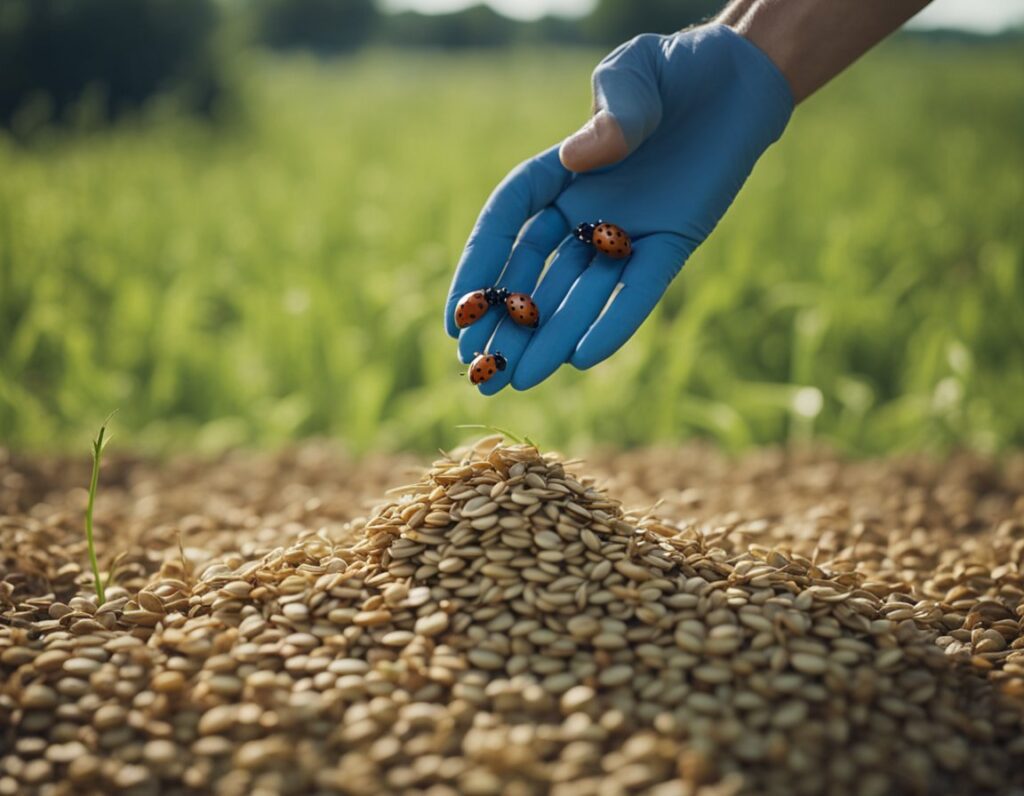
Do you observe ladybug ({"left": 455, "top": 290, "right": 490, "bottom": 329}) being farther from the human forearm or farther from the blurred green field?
the blurred green field

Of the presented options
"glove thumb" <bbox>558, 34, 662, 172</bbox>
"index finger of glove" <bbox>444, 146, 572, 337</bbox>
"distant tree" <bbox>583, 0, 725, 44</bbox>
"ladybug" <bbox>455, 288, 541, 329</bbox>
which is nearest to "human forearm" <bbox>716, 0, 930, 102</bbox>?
"glove thumb" <bbox>558, 34, 662, 172</bbox>

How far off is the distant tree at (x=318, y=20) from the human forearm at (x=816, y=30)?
38.4m

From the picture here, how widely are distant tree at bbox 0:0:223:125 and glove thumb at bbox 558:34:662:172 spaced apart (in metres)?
9.50

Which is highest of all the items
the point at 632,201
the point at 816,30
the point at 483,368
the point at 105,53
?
the point at 105,53

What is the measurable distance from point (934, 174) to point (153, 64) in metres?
9.04

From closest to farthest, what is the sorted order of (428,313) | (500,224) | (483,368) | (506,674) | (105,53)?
(506,674) < (483,368) < (500,224) < (428,313) < (105,53)

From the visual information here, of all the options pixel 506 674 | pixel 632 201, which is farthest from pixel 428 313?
pixel 506 674

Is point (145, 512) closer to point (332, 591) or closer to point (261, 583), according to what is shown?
point (261, 583)

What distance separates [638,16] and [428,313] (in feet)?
117

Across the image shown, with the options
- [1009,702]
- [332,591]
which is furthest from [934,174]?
[332,591]

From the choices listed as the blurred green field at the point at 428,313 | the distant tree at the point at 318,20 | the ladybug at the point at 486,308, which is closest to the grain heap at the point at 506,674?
the ladybug at the point at 486,308

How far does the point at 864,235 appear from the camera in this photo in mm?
4875

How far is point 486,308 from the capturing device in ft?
7.03

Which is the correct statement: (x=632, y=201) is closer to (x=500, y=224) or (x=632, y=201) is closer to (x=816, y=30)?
(x=500, y=224)
